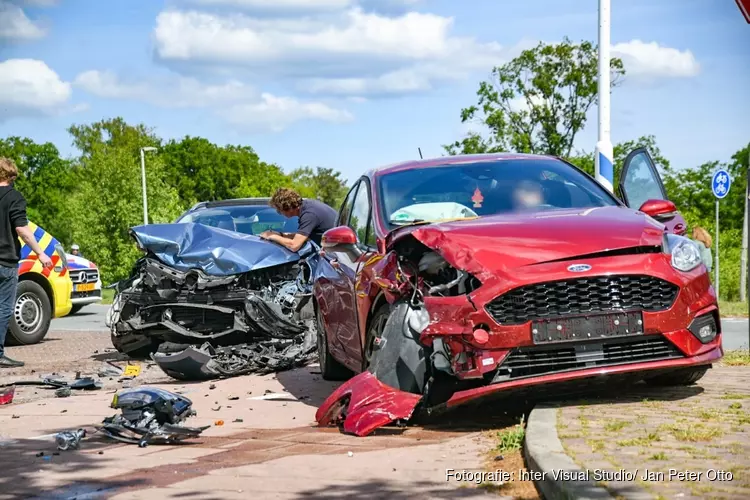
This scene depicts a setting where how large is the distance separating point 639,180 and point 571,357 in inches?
138

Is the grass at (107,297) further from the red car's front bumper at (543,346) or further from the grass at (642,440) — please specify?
the grass at (642,440)

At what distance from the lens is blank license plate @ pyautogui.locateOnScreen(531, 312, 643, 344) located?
6258 millimetres

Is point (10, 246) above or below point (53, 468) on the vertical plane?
above

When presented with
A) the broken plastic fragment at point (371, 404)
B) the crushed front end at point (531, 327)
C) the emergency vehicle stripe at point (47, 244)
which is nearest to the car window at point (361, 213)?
the broken plastic fragment at point (371, 404)

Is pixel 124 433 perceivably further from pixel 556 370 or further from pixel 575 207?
pixel 575 207

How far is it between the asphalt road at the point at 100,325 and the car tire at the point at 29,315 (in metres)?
1.88

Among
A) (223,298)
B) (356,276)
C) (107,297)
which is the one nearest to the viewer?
(356,276)

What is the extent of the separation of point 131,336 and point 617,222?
630 cm

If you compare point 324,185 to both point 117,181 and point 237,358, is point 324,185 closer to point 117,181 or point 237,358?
point 117,181

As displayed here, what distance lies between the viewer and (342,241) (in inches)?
311

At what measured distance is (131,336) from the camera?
11.7 meters

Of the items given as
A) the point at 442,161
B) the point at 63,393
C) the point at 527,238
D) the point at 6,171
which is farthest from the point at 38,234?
the point at 527,238

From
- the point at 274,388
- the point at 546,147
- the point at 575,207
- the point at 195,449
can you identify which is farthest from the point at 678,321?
the point at 546,147

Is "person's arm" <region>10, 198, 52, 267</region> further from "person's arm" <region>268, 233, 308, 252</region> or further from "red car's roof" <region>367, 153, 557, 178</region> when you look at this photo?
"red car's roof" <region>367, 153, 557, 178</region>
